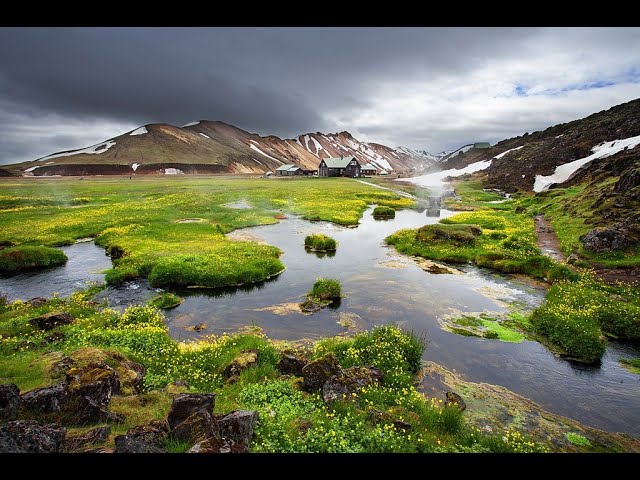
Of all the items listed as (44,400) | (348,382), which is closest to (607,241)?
(348,382)

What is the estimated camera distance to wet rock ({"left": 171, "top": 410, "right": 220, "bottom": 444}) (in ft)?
27.5

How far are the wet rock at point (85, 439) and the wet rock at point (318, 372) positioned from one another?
606 centimetres

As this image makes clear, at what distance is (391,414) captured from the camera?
1064cm

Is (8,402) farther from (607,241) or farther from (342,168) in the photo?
(342,168)

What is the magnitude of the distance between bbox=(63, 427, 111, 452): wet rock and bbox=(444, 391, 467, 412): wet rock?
10.2m

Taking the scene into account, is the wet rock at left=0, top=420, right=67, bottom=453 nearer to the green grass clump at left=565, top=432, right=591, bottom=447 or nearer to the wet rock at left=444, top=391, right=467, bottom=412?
the wet rock at left=444, top=391, right=467, bottom=412

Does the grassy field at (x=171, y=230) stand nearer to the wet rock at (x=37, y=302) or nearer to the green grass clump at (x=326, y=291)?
the wet rock at (x=37, y=302)

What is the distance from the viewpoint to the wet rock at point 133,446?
297 inches

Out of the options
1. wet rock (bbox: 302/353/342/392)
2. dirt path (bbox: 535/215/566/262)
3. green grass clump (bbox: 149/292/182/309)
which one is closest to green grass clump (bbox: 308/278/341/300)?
green grass clump (bbox: 149/292/182/309)

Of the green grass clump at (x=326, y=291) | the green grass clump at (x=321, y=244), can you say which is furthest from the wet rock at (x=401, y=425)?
the green grass clump at (x=321, y=244)

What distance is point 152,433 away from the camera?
8.41 m

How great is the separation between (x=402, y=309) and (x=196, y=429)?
48.3 feet
